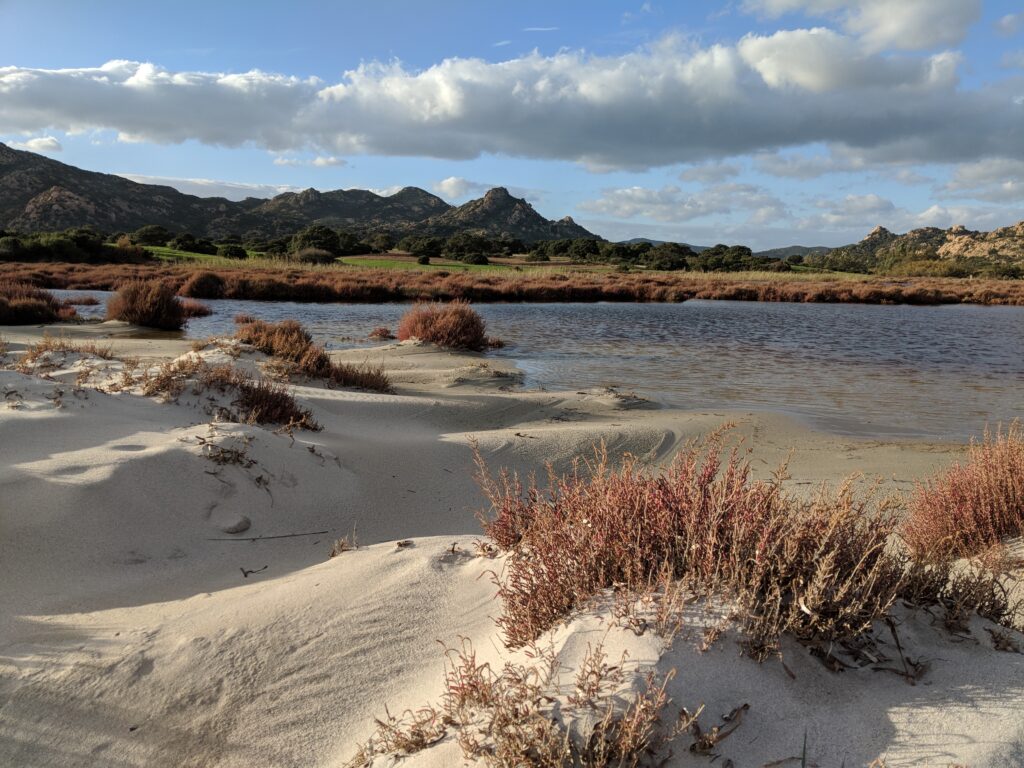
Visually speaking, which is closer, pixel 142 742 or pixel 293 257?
pixel 142 742

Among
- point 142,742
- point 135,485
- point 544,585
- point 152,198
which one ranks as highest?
point 152,198

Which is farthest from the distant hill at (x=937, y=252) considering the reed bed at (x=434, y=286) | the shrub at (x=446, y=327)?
the shrub at (x=446, y=327)

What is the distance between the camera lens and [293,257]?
177ft

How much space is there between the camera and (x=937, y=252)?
128250 mm

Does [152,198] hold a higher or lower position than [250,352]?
higher

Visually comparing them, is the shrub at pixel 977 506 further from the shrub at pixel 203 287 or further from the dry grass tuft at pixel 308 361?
the shrub at pixel 203 287

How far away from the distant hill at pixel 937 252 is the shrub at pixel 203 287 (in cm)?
7947

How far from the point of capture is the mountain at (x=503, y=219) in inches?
6407

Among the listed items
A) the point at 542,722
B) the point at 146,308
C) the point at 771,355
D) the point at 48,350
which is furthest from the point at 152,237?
the point at 542,722

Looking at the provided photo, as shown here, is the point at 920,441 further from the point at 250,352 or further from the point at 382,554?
the point at 250,352

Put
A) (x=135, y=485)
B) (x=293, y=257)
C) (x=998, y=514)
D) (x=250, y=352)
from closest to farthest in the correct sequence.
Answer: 1. (x=998, y=514)
2. (x=135, y=485)
3. (x=250, y=352)
4. (x=293, y=257)

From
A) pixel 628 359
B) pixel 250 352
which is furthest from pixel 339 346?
pixel 628 359

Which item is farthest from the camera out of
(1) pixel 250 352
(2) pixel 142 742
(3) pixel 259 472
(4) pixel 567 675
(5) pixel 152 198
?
(5) pixel 152 198

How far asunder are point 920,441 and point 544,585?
343 inches
